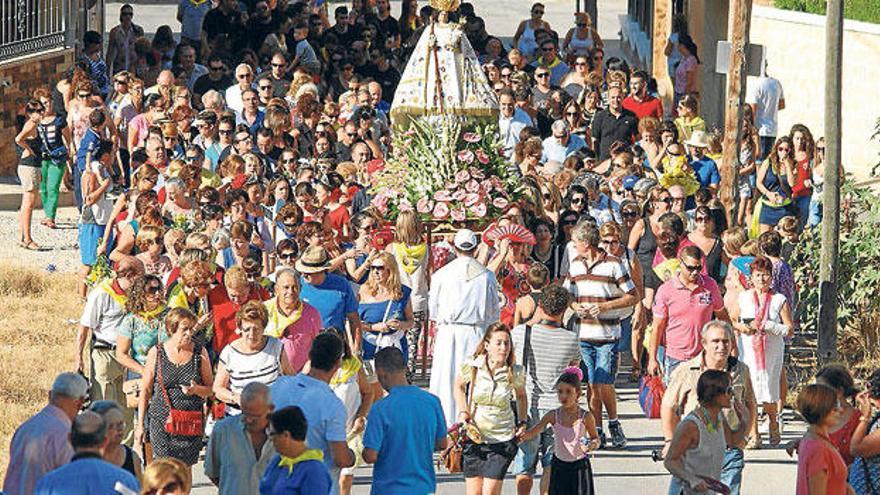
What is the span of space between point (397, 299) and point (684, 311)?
1974mm

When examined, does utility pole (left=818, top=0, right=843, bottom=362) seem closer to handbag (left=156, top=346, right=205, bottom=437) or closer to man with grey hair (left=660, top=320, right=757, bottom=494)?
man with grey hair (left=660, top=320, right=757, bottom=494)

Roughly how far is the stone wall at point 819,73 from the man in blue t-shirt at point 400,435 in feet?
52.7

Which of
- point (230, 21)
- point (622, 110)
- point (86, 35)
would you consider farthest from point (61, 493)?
point (230, 21)

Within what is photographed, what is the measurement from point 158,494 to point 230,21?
61.7 feet

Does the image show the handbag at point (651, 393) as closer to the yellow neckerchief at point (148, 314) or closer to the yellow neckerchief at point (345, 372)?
the yellow neckerchief at point (345, 372)

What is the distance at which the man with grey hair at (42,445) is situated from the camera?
1124 centimetres

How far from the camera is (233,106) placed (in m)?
23.7

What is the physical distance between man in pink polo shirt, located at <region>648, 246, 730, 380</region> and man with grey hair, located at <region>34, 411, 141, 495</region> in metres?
5.58

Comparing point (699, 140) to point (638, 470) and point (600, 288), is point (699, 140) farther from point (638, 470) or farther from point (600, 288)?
point (638, 470)

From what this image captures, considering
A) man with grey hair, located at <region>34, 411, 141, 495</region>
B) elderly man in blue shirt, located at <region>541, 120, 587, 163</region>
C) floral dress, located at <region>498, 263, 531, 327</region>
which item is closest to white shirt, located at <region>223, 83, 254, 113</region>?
elderly man in blue shirt, located at <region>541, 120, 587, 163</region>

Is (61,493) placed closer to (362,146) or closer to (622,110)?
(362,146)

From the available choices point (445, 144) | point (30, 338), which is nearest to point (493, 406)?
point (445, 144)

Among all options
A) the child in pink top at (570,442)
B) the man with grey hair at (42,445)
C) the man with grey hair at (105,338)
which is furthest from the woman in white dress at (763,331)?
the man with grey hair at (42,445)

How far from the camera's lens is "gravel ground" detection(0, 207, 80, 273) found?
2166 centimetres
